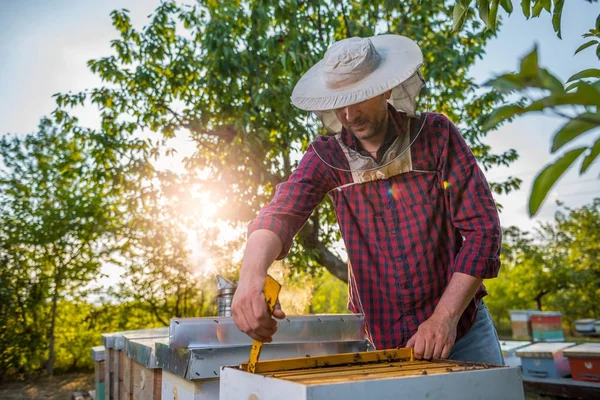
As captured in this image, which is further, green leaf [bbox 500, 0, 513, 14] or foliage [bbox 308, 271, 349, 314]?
foliage [bbox 308, 271, 349, 314]

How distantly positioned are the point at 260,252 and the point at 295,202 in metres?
0.29

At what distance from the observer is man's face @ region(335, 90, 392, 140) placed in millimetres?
1621

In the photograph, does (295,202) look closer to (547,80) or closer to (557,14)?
(557,14)

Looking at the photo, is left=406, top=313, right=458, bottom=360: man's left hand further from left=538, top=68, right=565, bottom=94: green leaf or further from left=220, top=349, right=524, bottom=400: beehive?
left=538, top=68, right=565, bottom=94: green leaf

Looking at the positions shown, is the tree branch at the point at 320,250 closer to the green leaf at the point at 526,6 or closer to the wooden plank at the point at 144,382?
the wooden plank at the point at 144,382

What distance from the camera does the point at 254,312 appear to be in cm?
118

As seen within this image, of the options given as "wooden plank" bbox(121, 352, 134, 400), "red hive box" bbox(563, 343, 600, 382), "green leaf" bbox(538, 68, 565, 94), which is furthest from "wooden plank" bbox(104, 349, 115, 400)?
"red hive box" bbox(563, 343, 600, 382)

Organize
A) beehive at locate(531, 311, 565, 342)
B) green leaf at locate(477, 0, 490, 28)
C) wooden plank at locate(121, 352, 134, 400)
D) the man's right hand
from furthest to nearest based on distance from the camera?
beehive at locate(531, 311, 565, 342)
wooden plank at locate(121, 352, 134, 400)
the man's right hand
green leaf at locate(477, 0, 490, 28)

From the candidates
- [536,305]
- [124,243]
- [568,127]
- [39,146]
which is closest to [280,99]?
[568,127]

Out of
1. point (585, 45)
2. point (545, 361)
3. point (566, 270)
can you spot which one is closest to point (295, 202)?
point (585, 45)

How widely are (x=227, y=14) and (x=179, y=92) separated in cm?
166

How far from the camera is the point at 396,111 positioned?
1.73 m

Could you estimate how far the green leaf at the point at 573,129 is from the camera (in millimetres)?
390

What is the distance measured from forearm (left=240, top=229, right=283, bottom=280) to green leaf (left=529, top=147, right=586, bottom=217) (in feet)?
3.10
